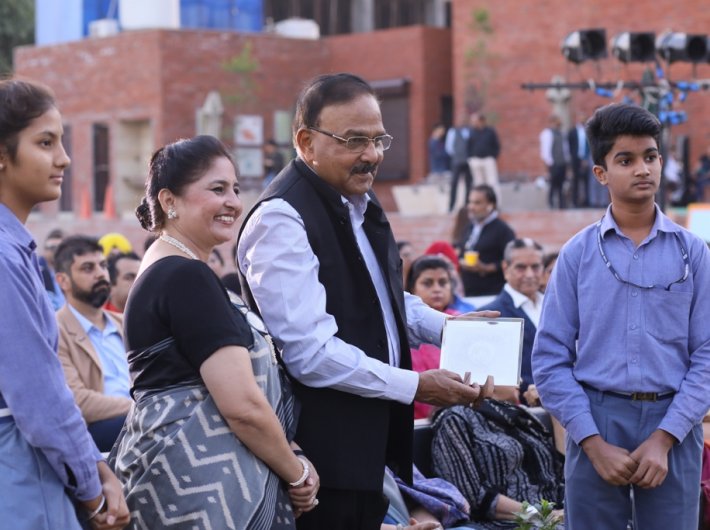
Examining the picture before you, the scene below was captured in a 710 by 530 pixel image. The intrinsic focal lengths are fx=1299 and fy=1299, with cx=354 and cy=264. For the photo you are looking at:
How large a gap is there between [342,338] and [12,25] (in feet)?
112

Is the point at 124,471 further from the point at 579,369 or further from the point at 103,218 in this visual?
the point at 103,218

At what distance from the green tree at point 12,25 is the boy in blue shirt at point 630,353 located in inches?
1326

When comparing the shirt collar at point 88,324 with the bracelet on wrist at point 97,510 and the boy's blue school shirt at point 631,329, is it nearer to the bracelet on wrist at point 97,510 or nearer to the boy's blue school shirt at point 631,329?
the boy's blue school shirt at point 631,329

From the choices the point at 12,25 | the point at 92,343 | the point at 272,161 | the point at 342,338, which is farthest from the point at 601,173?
the point at 12,25

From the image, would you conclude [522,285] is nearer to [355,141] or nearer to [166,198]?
[355,141]

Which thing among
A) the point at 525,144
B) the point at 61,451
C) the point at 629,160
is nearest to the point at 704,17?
the point at 525,144

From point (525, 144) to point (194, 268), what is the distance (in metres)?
23.4

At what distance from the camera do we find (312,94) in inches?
153

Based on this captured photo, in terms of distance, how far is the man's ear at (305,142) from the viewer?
154 inches

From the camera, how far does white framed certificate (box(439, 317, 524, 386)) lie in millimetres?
3957

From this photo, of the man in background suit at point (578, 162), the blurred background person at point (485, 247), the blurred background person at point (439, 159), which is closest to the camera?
the blurred background person at point (485, 247)

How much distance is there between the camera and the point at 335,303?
150 inches

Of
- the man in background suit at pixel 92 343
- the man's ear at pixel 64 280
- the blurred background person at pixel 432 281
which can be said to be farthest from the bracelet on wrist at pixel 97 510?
the blurred background person at pixel 432 281

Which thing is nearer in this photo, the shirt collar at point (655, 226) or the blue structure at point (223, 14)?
the shirt collar at point (655, 226)
